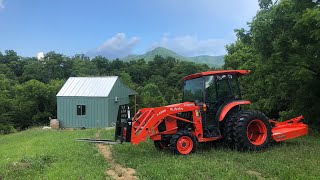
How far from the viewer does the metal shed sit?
36.0m

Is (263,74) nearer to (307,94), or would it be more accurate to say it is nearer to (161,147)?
(307,94)

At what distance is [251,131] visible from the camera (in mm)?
12281

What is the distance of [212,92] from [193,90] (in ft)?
2.27

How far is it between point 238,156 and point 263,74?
33.8 ft

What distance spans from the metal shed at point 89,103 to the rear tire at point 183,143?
25258 mm

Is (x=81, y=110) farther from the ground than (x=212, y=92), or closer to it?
closer to it

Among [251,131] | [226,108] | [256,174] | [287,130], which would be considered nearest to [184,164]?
[256,174]

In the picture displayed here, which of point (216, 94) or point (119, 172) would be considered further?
point (216, 94)

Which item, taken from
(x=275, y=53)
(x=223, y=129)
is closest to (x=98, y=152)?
(x=223, y=129)

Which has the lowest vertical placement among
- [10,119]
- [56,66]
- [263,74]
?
[10,119]

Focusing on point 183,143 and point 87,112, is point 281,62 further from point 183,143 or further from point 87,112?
point 87,112

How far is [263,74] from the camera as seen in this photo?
64.6 ft

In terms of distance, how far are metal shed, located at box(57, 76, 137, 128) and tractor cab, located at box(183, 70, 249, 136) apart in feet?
79.2

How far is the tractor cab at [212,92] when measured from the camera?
39.0ft
